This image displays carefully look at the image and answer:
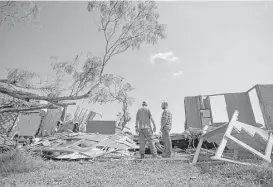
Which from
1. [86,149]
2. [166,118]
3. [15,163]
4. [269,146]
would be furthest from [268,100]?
[15,163]

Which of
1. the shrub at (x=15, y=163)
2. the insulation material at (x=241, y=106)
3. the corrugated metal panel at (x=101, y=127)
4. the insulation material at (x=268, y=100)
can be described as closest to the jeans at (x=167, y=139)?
the shrub at (x=15, y=163)

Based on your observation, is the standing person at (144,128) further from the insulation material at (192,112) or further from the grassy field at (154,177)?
the insulation material at (192,112)

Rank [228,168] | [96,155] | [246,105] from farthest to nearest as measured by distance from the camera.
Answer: [246,105], [96,155], [228,168]

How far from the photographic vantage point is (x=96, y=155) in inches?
230

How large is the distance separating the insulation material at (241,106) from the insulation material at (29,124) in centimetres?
1276

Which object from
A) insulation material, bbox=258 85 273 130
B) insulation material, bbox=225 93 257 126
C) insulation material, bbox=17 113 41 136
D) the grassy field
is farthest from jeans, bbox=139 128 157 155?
insulation material, bbox=17 113 41 136

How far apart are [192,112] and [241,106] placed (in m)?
2.81

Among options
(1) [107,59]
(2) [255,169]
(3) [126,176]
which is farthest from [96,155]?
(2) [255,169]

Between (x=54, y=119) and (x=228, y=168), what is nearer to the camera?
(x=228, y=168)

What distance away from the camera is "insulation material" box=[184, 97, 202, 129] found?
968 centimetres

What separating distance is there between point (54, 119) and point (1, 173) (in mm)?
9762

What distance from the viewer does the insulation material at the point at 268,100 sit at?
7.61m

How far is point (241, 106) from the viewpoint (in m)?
9.48

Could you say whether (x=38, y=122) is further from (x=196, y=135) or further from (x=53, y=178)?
(x=196, y=135)
